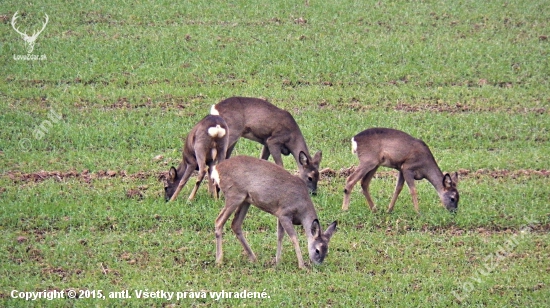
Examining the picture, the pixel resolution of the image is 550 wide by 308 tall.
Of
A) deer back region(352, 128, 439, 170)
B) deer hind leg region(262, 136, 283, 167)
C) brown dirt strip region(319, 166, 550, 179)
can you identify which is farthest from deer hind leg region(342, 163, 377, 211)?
deer hind leg region(262, 136, 283, 167)

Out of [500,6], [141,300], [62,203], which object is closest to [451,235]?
[141,300]

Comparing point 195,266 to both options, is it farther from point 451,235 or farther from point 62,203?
point 451,235

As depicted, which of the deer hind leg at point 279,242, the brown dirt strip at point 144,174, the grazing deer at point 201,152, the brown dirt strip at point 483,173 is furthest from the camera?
the brown dirt strip at point 483,173

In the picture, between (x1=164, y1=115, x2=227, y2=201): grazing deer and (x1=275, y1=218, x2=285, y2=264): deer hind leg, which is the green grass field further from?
(x1=164, y1=115, x2=227, y2=201): grazing deer

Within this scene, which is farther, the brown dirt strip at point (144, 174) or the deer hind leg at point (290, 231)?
A: the brown dirt strip at point (144, 174)

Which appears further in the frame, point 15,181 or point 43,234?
point 15,181

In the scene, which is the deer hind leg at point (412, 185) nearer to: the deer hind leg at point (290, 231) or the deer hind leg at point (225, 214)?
the deer hind leg at point (290, 231)

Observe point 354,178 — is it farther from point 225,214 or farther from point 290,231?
point 225,214

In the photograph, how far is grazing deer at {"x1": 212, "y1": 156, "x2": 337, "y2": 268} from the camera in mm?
10633

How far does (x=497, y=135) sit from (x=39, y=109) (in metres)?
9.38

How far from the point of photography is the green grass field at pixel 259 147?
1045cm

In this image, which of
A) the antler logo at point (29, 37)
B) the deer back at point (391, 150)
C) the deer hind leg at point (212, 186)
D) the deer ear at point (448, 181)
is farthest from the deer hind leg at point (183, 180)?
the antler logo at point (29, 37)

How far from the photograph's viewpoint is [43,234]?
11602mm

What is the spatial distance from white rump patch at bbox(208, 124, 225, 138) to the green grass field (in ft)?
3.52
